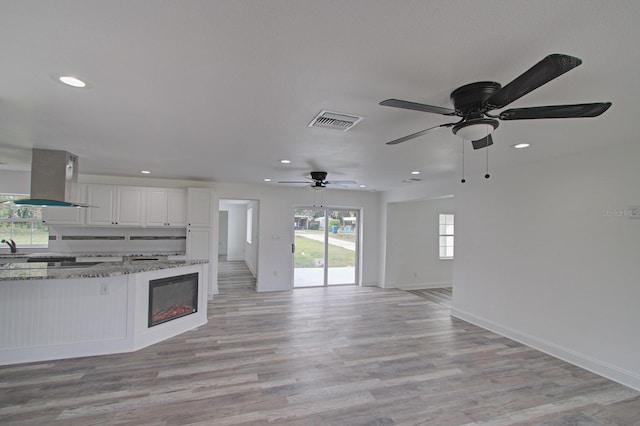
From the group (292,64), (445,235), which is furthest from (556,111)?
(445,235)

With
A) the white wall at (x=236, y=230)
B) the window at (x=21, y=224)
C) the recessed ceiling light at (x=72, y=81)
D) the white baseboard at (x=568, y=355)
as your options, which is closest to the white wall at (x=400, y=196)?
the white baseboard at (x=568, y=355)

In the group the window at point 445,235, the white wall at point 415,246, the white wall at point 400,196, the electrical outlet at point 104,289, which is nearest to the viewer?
the electrical outlet at point 104,289

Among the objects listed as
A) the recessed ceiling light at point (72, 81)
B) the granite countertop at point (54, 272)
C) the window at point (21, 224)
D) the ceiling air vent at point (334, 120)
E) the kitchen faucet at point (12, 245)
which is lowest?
the granite countertop at point (54, 272)

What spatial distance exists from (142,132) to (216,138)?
707 millimetres

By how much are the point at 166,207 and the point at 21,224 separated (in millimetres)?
2649

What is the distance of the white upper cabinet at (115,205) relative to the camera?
552cm

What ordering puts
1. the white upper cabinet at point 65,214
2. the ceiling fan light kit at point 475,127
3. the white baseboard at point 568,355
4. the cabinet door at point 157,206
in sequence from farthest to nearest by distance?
1. the cabinet door at point 157,206
2. the white upper cabinet at point 65,214
3. the white baseboard at point 568,355
4. the ceiling fan light kit at point 475,127

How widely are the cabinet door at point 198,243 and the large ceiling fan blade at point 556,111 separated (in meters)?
5.70

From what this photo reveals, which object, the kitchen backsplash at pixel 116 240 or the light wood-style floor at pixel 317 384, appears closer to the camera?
the light wood-style floor at pixel 317 384

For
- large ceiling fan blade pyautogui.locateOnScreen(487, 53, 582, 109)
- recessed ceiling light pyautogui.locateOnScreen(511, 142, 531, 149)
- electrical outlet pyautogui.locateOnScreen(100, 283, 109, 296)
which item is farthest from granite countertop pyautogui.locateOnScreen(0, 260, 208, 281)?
recessed ceiling light pyautogui.locateOnScreen(511, 142, 531, 149)

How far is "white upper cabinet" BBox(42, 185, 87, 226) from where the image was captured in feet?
17.5

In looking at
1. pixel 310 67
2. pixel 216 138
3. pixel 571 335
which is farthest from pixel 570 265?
pixel 216 138

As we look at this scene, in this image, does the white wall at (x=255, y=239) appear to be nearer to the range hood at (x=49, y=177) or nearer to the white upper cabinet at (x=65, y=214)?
the white upper cabinet at (x=65, y=214)

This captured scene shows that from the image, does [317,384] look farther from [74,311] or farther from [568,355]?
[568,355]
